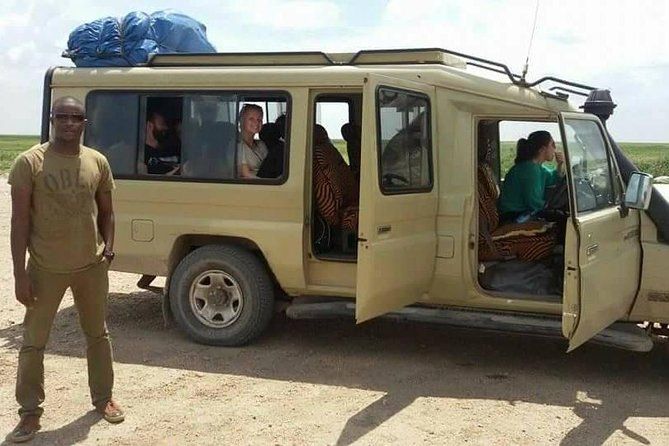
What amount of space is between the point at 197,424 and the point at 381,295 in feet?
4.80

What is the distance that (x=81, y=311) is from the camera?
465 cm

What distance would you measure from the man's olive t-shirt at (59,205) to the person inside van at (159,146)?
2.09m

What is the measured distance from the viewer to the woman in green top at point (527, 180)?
6.42 metres

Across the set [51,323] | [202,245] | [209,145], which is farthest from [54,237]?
[202,245]

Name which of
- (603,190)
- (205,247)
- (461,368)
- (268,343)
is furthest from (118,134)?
(603,190)

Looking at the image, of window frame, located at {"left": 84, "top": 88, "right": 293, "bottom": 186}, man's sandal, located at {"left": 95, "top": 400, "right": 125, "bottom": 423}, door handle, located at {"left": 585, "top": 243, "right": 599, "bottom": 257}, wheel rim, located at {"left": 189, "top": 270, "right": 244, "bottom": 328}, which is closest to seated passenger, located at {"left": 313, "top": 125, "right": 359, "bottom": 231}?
window frame, located at {"left": 84, "top": 88, "right": 293, "bottom": 186}

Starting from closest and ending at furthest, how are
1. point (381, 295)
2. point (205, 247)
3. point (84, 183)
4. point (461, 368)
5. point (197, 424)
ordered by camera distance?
point (84, 183) → point (197, 424) → point (381, 295) → point (461, 368) → point (205, 247)

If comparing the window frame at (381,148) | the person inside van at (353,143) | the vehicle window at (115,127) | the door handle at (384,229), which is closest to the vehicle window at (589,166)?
the window frame at (381,148)

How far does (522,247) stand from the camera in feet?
20.2

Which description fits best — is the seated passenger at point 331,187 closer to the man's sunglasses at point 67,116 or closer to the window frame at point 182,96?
the window frame at point 182,96

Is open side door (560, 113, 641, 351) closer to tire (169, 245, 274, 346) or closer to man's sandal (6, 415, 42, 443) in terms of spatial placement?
tire (169, 245, 274, 346)

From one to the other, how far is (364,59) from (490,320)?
2246mm

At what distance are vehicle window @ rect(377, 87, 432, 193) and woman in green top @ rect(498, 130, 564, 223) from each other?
886 mm

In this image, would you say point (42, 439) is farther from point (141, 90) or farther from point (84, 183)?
point (141, 90)
